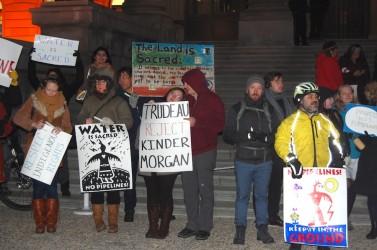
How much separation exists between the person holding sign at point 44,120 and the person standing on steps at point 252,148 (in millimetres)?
2098

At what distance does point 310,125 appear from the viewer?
6.47 m

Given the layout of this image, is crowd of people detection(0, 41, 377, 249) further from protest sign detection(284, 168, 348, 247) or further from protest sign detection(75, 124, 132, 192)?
protest sign detection(284, 168, 348, 247)

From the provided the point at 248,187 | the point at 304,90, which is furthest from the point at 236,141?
the point at 304,90

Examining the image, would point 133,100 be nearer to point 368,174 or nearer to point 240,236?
point 240,236

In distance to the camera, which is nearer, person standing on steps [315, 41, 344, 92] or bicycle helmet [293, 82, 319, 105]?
bicycle helmet [293, 82, 319, 105]

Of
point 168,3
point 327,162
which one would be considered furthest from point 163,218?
point 168,3

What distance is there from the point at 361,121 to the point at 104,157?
298cm

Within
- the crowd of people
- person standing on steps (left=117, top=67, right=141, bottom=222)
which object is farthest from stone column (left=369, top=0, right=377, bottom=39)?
person standing on steps (left=117, top=67, right=141, bottom=222)

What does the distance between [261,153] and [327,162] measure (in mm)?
802

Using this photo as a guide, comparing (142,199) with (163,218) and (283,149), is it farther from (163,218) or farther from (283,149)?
(283,149)

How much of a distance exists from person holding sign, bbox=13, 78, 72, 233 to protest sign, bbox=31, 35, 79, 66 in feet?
5.06

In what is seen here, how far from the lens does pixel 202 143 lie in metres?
7.26

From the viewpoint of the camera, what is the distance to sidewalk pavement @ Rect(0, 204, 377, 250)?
7004mm

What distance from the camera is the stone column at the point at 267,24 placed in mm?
17938
